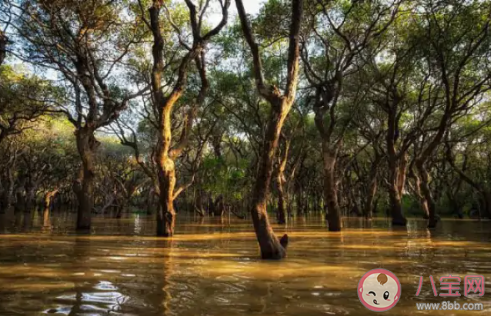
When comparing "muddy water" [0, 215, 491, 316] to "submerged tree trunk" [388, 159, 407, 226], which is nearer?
"muddy water" [0, 215, 491, 316]

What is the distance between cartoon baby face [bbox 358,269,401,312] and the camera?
4535mm

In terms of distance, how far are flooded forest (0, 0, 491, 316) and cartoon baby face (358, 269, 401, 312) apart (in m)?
0.07

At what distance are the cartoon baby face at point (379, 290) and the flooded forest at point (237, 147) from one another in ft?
0.23

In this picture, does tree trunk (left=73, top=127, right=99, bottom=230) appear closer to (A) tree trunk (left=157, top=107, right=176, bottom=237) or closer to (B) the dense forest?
(B) the dense forest

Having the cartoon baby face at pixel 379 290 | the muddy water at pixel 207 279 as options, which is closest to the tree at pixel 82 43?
the muddy water at pixel 207 279

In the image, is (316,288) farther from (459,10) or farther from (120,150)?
(120,150)

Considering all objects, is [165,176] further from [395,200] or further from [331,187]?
[395,200]

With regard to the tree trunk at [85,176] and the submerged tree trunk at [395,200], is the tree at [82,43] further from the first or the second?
the submerged tree trunk at [395,200]

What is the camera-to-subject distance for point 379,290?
518cm

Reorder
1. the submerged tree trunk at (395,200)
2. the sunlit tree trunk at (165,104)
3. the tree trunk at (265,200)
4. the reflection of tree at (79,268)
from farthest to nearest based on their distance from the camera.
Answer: the submerged tree trunk at (395,200), the sunlit tree trunk at (165,104), the tree trunk at (265,200), the reflection of tree at (79,268)

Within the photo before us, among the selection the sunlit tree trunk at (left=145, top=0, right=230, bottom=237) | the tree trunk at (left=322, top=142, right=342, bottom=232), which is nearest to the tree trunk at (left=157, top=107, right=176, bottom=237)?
the sunlit tree trunk at (left=145, top=0, right=230, bottom=237)

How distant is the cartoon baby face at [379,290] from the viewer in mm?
4535

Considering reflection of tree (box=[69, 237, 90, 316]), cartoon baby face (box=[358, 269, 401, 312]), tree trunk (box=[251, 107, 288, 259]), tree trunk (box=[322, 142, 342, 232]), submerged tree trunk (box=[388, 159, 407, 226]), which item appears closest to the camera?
reflection of tree (box=[69, 237, 90, 316])

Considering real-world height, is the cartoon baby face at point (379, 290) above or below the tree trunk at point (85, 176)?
below
